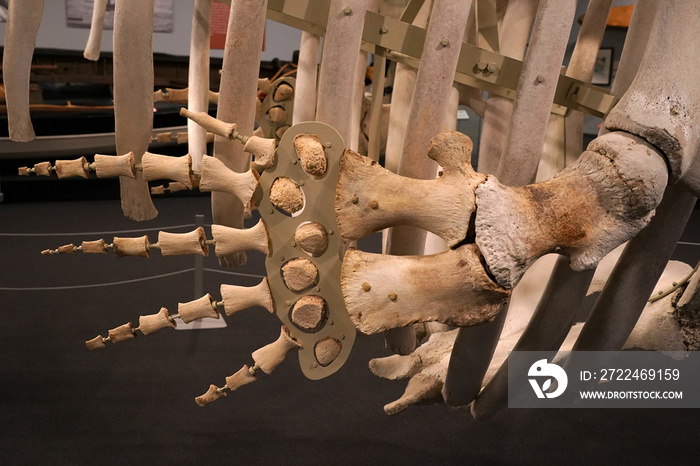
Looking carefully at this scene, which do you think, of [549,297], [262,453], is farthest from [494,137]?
[262,453]

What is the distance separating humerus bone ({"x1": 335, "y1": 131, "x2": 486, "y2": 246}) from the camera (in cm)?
109

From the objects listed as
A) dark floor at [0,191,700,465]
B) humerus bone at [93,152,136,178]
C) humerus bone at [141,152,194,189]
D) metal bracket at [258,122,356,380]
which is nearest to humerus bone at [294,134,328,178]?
metal bracket at [258,122,356,380]

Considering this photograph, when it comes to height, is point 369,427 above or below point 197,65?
below

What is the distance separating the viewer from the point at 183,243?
144 cm

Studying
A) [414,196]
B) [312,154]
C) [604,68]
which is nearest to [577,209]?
[414,196]

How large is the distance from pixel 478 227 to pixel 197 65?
0.91m

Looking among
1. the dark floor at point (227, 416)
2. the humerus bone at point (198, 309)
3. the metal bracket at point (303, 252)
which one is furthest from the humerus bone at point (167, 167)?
the dark floor at point (227, 416)

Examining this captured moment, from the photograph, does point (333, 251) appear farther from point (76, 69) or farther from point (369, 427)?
point (76, 69)

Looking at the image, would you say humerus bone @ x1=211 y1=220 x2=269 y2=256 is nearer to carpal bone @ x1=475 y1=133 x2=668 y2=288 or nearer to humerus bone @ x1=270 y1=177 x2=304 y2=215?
humerus bone @ x1=270 y1=177 x2=304 y2=215

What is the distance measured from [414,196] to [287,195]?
318mm

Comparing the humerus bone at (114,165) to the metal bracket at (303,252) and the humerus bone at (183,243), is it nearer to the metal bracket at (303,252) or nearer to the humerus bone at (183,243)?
the humerus bone at (183,243)

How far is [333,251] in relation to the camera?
1372 millimetres

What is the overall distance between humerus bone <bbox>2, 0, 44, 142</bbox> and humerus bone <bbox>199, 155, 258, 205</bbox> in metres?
0.46

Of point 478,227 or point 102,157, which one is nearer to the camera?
point 478,227
